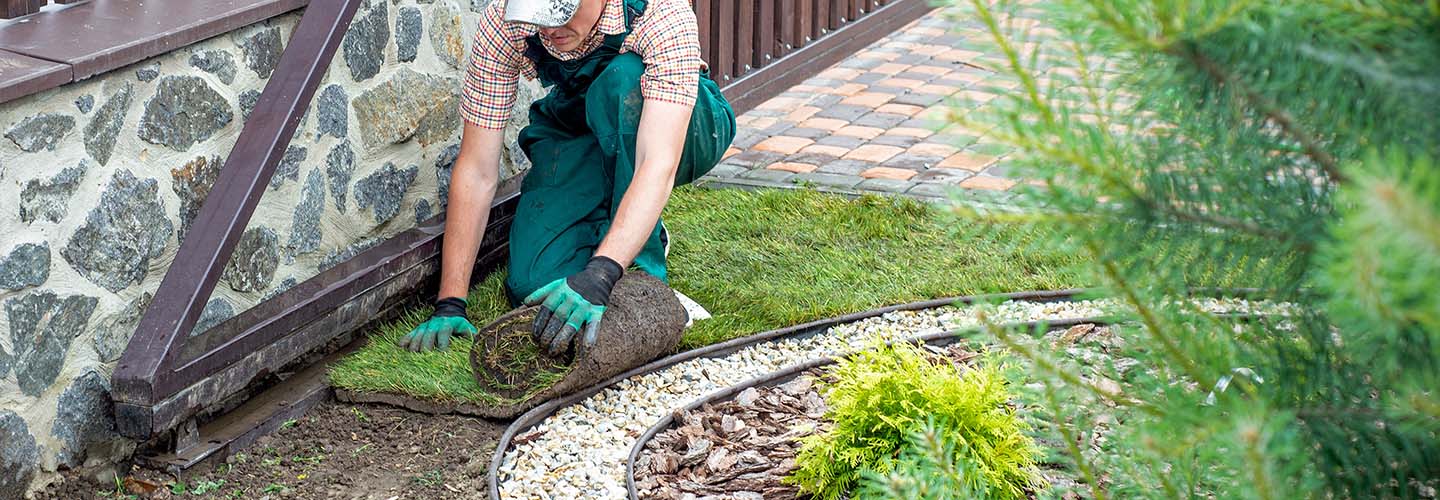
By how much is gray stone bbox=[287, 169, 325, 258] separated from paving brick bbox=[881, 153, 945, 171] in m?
2.56

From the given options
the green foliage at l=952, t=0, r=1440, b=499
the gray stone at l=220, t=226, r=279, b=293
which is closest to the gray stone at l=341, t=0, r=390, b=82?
the gray stone at l=220, t=226, r=279, b=293

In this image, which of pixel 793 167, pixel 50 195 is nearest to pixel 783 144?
pixel 793 167

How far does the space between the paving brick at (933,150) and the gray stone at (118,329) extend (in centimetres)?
341

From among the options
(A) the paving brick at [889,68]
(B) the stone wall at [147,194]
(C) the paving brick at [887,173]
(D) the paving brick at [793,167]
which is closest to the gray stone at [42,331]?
(B) the stone wall at [147,194]

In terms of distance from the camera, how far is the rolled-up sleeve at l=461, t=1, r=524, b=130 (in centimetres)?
386

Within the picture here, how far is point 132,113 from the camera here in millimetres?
3223

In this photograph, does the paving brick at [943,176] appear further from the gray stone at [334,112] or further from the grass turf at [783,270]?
the gray stone at [334,112]

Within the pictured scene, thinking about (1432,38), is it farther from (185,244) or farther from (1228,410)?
(185,244)

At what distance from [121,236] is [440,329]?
35.7 inches

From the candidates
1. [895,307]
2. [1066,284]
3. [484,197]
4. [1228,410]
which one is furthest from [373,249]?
[1228,410]

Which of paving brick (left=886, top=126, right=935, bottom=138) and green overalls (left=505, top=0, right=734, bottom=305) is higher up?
green overalls (left=505, top=0, right=734, bottom=305)

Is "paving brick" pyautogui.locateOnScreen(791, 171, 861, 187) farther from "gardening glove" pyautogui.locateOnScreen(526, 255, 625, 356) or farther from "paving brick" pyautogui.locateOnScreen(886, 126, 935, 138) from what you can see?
"gardening glove" pyautogui.locateOnScreen(526, 255, 625, 356)

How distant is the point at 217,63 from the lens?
136 inches

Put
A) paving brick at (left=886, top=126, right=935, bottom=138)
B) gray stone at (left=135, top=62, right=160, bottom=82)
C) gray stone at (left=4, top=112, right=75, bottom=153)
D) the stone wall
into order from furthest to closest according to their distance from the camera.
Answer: paving brick at (left=886, top=126, right=935, bottom=138) < gray stone at (left=135, top=62, right=160, bottom=82) < the stone wall < gray stone at (left=4, top=112, right=75, bottom=153)
